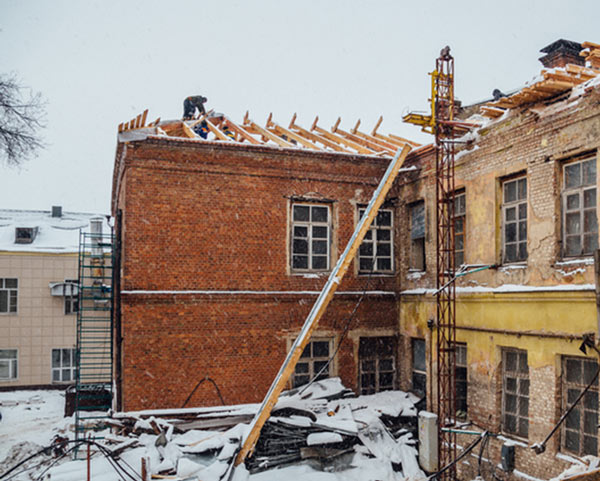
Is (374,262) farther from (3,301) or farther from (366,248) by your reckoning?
(3,301)

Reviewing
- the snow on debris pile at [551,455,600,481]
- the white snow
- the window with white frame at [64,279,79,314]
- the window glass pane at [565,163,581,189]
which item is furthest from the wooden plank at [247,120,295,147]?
the window with white frame at [64,279,79,314]

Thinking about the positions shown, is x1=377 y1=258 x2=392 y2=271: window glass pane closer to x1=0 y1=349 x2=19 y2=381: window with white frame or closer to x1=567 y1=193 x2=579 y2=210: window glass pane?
x1=567 y1=193 x2=579 y2=210: window glass pane

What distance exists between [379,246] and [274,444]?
5.99 m

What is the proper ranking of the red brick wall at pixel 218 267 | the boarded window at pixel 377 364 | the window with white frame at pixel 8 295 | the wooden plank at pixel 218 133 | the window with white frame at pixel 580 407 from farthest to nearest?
1. the window with white frame at pixel 8 295
2. the boarded window at pixel 377 364
3. the wooden plank at pixel 218 133
4. the red brick wall at pixel 218 267
5. the window with white frame at pixel 580 407

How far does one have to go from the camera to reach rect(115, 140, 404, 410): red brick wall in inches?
514

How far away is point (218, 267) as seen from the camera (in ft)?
44.7

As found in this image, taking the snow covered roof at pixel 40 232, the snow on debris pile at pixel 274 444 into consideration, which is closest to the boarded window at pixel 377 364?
the snow on debris pile at pixel 274 444

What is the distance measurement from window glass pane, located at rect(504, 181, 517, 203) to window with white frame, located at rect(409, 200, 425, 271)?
120 inches

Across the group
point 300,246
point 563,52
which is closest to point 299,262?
point 300,246

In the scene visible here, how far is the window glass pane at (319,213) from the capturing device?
14.6 m

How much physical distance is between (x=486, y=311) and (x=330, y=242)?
454cm

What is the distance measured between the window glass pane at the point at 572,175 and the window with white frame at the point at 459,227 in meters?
2.83

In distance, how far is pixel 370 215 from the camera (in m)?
12.2

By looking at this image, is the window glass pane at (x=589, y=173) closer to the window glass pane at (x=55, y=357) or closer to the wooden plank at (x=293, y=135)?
the wooden plank at (x=293, y=135)
